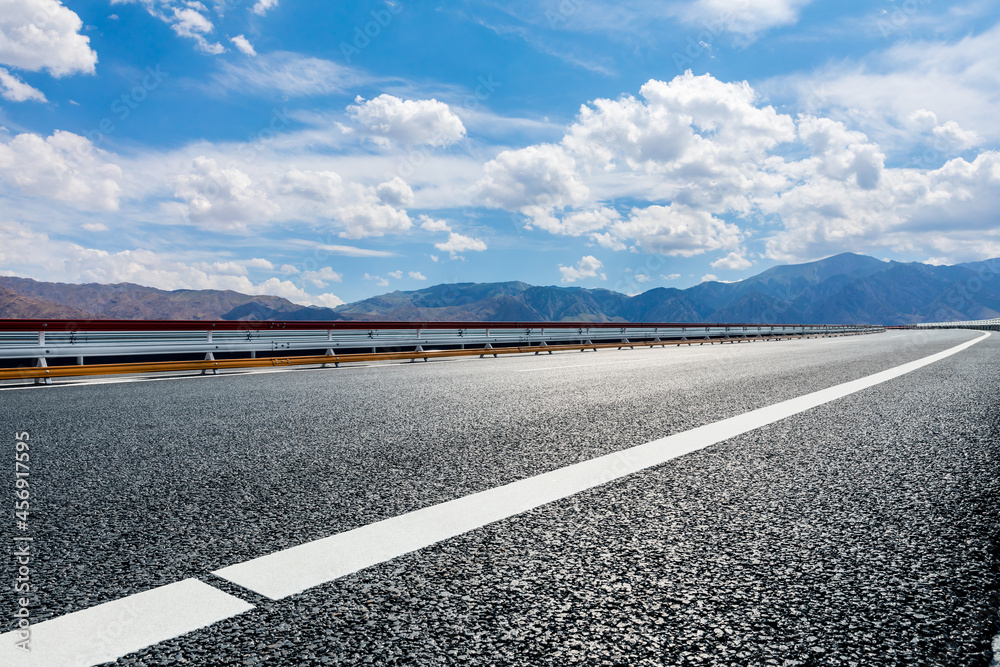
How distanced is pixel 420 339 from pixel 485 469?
14.6 m

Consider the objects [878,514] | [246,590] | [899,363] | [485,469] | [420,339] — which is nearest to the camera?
[246,590]

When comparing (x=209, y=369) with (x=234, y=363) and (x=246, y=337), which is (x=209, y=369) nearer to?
Answer: (x=234, y=363)

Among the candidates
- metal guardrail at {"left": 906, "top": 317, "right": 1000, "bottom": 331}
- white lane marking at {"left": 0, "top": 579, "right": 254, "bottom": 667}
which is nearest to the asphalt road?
white lane marking at {"left": 0, "top": 579, "right": 254, "bottom": 667}

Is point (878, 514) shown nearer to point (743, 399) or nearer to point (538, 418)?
point (538, 418)

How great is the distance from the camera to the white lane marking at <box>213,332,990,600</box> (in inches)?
77.8

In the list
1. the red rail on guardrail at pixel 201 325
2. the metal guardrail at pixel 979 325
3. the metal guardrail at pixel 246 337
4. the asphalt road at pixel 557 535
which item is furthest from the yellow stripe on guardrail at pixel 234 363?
the metal guardrail at pixel 979 325

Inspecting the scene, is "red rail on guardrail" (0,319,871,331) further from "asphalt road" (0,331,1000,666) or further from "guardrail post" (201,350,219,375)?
"asphalt road" (0,331,1000,666)

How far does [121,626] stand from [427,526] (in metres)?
1.13

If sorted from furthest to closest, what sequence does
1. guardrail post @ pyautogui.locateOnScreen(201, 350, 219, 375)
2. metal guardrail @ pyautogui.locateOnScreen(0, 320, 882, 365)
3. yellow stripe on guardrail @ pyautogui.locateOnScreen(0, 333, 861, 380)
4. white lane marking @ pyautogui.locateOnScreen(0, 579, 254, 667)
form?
guardrail post @ pyautogui.locateOnScreen(201, 350, 219, 375) < metal guardrail @ pyautogui.locateOnScreen(0, 320, 882, 365) < yellow stripe on guardrail @ pyautogui.locateOnScreen(0, 333, 861, 380) < white lane marking @ pyautogui.locateOnScreen(0, 579, 254, 667)

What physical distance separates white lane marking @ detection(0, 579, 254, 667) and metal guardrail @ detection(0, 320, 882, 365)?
1110 cm

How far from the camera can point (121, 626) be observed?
1649 mm

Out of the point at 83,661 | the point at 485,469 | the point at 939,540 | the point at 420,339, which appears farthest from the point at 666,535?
the point at 420,339

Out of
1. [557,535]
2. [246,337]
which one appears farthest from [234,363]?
[557,535]

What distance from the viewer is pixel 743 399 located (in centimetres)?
652
